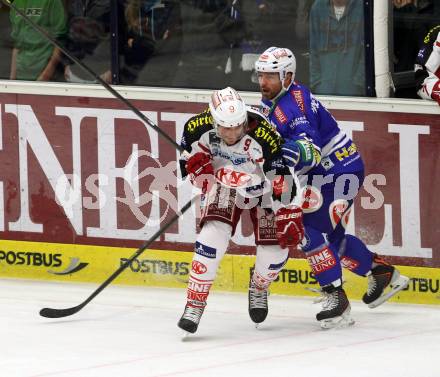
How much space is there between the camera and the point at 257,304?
713 cm

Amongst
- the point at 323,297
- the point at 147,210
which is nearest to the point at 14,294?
the point at 147,210

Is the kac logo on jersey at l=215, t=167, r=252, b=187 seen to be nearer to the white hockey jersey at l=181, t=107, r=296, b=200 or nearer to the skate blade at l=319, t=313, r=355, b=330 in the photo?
the white hockey jersey at l=181, t=107, r=296, b=200

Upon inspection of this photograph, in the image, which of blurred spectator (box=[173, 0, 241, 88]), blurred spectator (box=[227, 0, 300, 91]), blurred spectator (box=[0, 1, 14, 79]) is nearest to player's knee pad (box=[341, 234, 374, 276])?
blurred spectator (box=[227, 0, 300, 91])

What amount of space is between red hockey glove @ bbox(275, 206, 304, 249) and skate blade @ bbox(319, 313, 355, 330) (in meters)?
0.52

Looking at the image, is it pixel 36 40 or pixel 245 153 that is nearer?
pixel 245 153

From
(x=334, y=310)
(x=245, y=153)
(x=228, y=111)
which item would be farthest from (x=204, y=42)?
(x=334, y=310)

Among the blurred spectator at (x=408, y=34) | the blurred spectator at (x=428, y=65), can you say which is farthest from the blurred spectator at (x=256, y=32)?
the blurred spectator at (x=428, y=65)

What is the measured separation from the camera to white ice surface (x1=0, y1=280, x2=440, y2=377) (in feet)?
20.1

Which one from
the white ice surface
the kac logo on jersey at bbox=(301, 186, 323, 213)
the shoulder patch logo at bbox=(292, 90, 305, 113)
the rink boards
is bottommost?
the white ice surface

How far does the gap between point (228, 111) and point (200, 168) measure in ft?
1.28

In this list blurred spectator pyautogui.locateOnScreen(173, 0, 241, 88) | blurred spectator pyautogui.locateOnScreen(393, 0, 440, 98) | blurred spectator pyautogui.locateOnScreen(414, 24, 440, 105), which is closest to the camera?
blurred spectator pyautogui.locateOnScreen(414, 24, 440, 105)

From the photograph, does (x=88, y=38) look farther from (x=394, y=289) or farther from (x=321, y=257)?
(x=394, y=289)

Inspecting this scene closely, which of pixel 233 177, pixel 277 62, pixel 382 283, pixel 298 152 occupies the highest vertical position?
pixel 277 62

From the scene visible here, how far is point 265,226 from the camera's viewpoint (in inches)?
273
